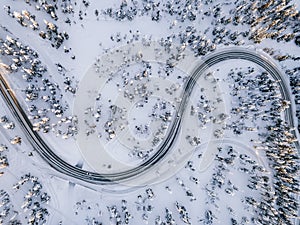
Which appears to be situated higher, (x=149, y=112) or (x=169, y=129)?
(x=149, y=112)

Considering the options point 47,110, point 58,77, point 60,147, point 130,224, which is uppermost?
point 58,77

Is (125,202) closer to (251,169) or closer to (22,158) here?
(22,158)

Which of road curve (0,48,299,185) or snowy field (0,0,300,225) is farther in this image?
road curve (0,48,299,185)

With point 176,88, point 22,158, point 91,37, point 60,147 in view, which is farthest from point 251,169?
point 22,158

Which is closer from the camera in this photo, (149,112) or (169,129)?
(149,112)
